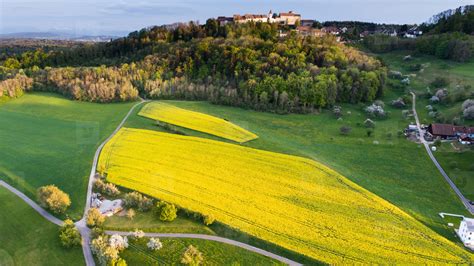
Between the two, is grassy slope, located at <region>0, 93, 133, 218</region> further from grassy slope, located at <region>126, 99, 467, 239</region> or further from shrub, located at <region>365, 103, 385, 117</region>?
shrub, located at <region>365, 103, 385, 117</region>

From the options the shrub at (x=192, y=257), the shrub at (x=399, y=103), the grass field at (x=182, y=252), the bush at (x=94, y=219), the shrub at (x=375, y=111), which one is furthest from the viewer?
the shrub at (x=399, y=103)

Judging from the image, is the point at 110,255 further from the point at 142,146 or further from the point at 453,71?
the point at 453,71

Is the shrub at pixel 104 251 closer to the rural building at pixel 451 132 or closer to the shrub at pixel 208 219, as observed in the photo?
the shrub at pixel 208 219

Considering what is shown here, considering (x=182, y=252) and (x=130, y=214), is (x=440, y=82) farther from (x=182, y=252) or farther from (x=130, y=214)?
(x=130, y=214)

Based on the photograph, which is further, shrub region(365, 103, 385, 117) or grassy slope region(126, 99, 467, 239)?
shrub region(365, 103, 385, 117)

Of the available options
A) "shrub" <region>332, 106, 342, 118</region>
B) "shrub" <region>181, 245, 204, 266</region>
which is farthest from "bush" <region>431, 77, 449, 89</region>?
"shrub" <region>181, 245, 204, 266</region>

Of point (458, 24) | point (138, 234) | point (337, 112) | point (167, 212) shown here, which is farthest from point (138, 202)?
point (458, 24)

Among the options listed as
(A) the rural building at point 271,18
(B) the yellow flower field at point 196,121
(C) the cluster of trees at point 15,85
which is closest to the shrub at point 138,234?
(B) the yellow flower field at point 196,121
